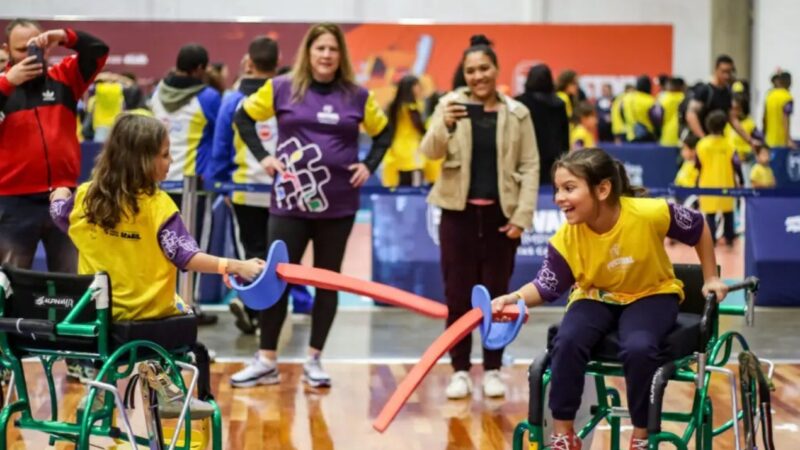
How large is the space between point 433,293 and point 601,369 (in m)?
4.38

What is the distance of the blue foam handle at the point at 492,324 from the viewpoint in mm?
4184

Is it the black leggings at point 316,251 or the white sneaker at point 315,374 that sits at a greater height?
the black leggings at point 316,251

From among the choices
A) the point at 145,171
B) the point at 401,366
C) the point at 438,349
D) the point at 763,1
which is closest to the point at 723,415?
the point at 401,366

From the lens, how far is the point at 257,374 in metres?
6.39

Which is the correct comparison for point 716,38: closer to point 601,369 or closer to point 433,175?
point 433,175

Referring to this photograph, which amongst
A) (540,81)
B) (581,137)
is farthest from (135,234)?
(581,137)

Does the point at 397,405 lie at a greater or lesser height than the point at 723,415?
greater

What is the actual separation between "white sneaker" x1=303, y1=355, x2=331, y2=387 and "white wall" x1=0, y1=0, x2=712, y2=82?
17.5 meters

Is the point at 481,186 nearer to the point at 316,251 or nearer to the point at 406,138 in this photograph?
the point at 316,251

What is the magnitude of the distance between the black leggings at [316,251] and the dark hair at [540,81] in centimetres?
201

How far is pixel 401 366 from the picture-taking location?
6.93 m

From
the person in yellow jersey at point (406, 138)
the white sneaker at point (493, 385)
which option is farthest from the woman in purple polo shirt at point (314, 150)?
the person in yellow jersey at point (406, 138)

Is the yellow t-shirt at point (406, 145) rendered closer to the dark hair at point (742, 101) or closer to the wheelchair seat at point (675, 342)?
the dark hair at point (742, 101)

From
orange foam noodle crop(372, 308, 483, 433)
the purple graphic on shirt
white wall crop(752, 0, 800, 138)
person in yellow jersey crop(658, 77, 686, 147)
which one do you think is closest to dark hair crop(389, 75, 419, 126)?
the purple graphic on shirt
